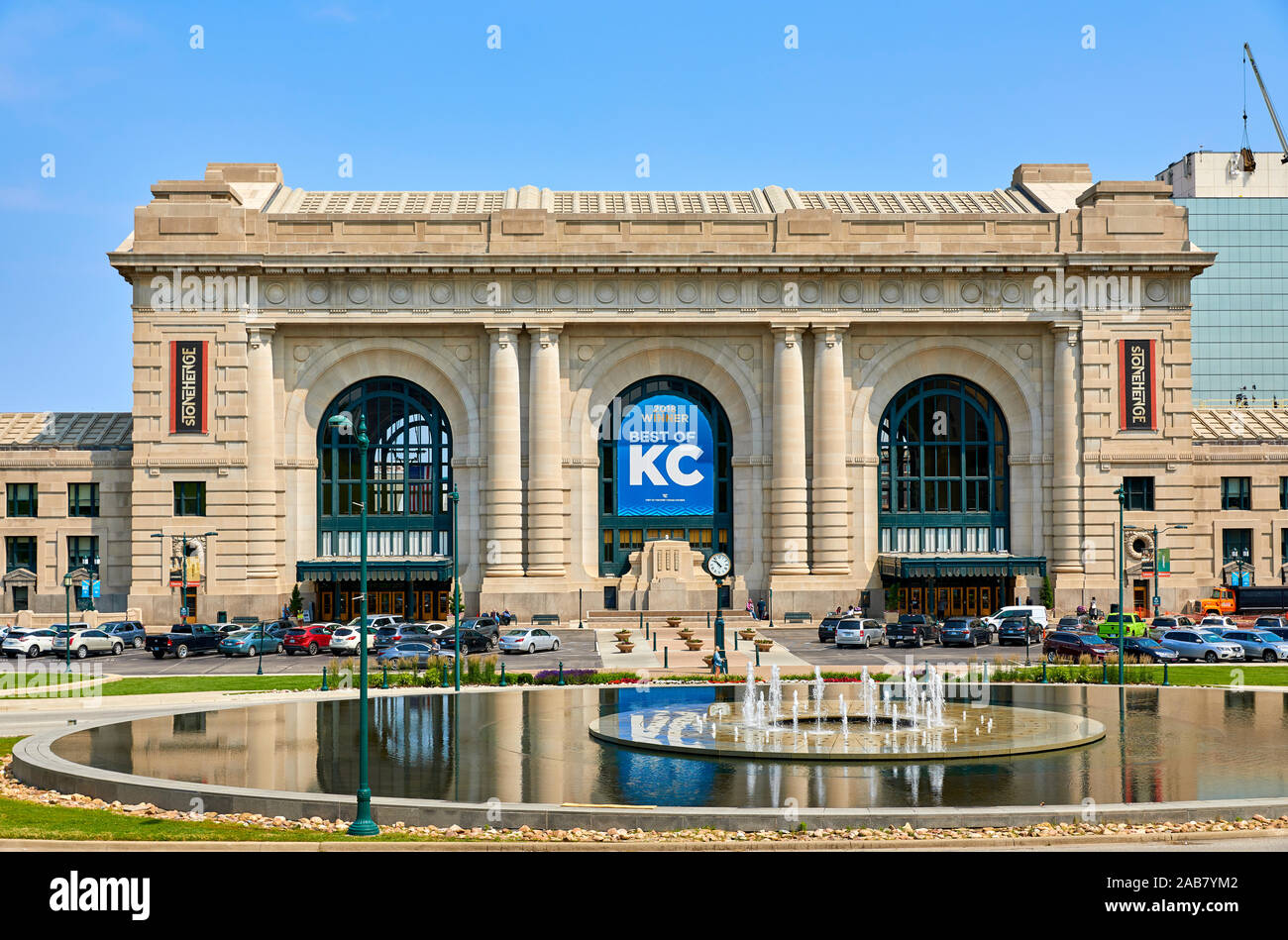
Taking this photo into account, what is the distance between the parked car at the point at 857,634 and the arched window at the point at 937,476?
17.6m

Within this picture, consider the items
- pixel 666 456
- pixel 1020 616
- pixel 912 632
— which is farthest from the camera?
Answer: pixel 666 456

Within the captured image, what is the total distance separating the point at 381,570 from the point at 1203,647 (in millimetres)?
44309

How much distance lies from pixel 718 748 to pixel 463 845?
978 cm

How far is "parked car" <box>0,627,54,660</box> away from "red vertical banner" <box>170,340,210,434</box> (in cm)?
1861

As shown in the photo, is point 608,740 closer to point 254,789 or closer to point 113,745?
point 254,789

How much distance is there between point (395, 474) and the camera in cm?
7719

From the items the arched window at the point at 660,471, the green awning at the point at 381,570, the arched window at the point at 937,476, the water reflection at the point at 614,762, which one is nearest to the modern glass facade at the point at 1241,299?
the arched window at the point at 937,476

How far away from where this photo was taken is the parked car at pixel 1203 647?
53.5 meters

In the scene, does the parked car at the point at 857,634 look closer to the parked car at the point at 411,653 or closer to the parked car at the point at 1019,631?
the parked car at the point at 1019,631

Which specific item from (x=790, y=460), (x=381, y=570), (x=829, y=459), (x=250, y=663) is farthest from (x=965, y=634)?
(x=381, y=570)

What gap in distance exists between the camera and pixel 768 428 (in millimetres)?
76312

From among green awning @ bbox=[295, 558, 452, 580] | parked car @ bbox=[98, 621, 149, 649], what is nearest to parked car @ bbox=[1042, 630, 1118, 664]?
green awning @ bbox=[295, 558, 452, 580]

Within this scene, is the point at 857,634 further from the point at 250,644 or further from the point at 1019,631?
the point at 250,644

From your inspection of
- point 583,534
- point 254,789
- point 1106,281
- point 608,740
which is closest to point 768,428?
point 583,534
